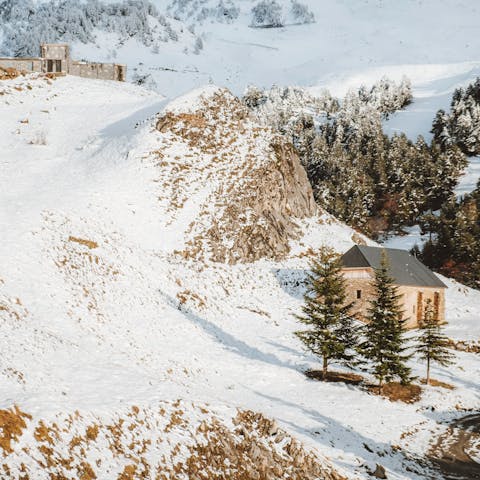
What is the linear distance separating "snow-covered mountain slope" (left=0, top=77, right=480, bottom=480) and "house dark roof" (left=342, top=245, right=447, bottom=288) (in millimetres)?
3463

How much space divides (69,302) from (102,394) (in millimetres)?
9125

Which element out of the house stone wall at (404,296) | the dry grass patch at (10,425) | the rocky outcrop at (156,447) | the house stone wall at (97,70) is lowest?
the house stone wall at (404,296)

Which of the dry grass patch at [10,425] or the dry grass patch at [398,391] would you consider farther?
the dry grass patch at [398,391]

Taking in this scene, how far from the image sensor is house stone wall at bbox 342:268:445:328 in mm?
48375

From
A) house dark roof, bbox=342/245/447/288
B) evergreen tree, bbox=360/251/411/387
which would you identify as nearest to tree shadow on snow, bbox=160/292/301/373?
evergreen tree, bbox=360/251/411/387

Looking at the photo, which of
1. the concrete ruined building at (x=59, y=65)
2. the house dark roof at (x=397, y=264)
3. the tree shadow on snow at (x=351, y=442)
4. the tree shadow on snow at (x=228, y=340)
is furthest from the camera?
the concrete ruined building at (x=59, y=65)

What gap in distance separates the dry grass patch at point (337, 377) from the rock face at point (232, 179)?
41.9ft

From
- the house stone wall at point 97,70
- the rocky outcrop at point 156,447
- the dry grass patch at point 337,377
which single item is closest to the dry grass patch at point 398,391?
the dry grass patch at point 337,377

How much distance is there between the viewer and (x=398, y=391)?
3091 cm

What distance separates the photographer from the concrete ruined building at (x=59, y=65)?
2404 inches

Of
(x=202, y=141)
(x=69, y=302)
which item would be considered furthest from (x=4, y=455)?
(x=202, y=141)

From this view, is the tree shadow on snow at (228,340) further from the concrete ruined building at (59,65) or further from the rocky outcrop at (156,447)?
the concrete ruined building at (59,65)

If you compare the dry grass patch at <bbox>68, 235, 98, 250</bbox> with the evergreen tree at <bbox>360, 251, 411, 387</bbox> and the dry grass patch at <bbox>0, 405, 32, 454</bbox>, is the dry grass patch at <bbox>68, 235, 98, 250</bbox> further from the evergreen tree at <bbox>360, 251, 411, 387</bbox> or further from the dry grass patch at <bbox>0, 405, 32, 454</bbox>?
the dry grass patch at <bbox>0, 405, 32, 454</bbox>

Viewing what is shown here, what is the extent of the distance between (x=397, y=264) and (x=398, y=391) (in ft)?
77.2
